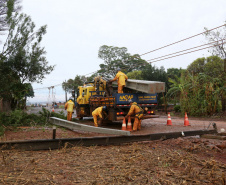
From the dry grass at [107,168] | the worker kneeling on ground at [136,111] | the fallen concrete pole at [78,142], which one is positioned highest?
the worker kneeling on ground at [136,111]

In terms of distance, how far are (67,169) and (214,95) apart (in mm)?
16432

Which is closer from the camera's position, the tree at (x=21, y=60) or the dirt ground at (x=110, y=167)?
the dirt ground at (x=110, y=167)

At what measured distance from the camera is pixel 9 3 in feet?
32.5

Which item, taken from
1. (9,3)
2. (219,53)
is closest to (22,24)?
(9,3)

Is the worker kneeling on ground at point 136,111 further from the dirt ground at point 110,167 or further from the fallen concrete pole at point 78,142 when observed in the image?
the dirt ground at point 110,167

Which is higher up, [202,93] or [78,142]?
[202,93]

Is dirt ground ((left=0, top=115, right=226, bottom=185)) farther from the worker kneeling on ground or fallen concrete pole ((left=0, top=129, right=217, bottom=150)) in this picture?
the worker kneeling on ground

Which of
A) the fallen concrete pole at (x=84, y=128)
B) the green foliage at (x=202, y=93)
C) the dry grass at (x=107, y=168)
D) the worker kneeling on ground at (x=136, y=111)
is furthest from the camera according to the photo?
the green foliage at (x=202, y=93)

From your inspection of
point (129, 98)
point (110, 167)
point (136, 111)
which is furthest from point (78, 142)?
point (129, 98)

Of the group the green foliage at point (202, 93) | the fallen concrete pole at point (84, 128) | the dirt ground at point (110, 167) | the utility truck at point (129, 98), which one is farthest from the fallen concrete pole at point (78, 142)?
the green foliage at point (202, 93)

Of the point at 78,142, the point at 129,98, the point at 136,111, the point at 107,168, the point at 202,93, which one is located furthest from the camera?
the point at 202,93

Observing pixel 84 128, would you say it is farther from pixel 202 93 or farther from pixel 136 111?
pixel 202 93

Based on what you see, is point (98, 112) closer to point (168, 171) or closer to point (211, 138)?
point (211, 138)

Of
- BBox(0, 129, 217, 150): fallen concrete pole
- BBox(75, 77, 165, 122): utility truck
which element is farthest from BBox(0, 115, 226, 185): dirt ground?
BBox(75, 77, 165, 122): utility truck
